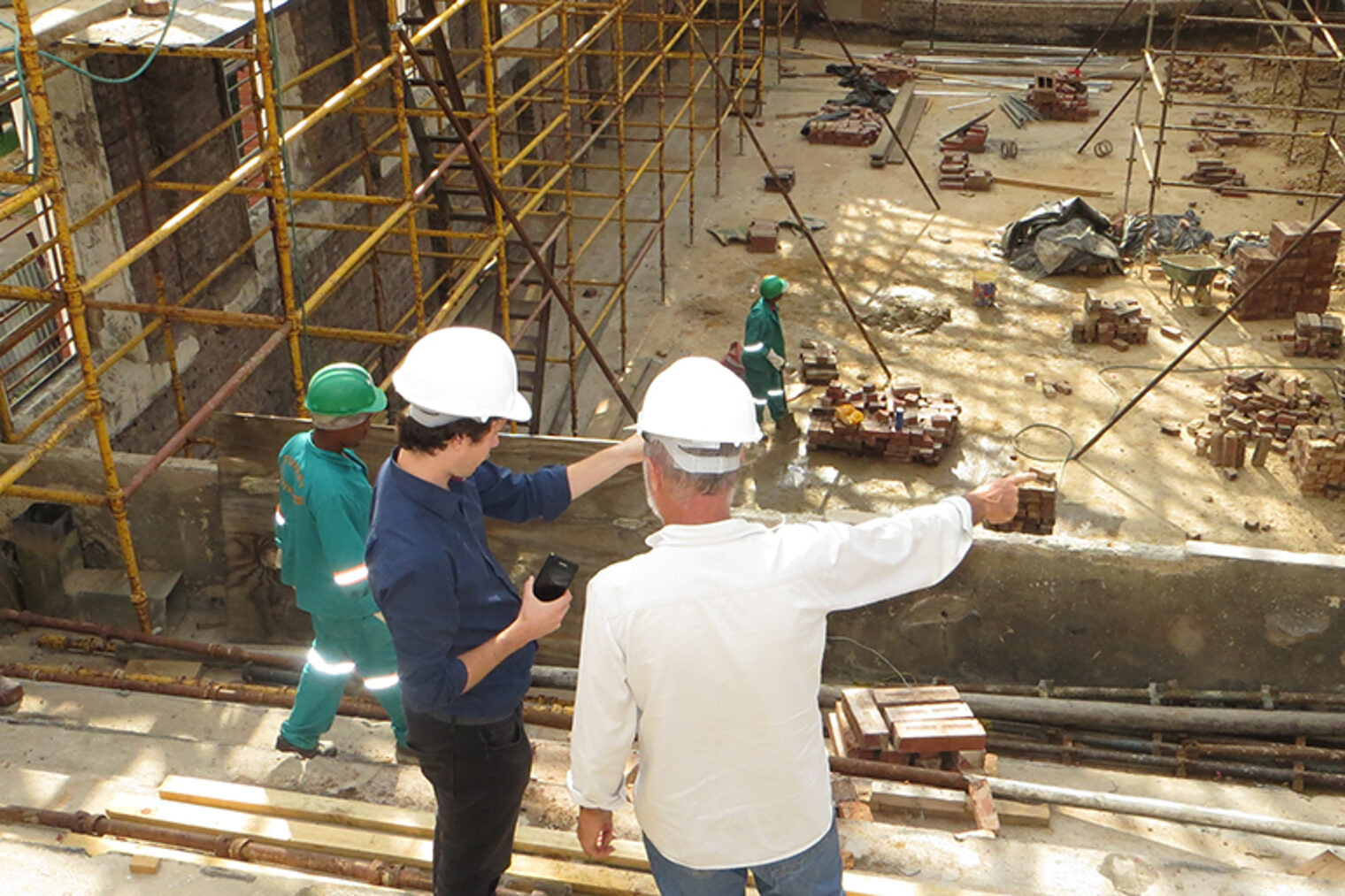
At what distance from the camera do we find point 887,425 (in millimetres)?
11227

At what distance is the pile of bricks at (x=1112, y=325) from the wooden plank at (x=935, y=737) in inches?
322

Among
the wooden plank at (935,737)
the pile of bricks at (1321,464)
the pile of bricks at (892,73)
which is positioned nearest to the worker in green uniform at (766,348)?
the pile of bricks at (1321,464)

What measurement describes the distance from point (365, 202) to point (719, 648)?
19.2 ft

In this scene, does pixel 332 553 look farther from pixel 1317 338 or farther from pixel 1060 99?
pixel 1060 99

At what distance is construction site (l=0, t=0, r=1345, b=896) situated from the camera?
5.08 m

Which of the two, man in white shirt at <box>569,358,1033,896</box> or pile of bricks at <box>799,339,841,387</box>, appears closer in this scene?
man in white shirt at <box>569,358,1033,896</box>

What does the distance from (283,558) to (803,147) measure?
15.7 meters

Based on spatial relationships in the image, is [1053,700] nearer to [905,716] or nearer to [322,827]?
[905,716]

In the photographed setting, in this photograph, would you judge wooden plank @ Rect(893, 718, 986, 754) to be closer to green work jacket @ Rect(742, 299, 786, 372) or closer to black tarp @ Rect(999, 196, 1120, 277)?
green work jacket @ Rect(742, 299, 786, 372)

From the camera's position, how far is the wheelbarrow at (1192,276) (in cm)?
1388

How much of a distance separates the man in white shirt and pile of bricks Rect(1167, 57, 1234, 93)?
65.1 ft

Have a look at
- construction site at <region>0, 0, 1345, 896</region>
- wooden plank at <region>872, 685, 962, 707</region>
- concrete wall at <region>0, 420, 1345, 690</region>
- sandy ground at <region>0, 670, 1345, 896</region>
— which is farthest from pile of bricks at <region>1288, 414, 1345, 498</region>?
wooden plank at <region>872, 685, 962, 707</region>

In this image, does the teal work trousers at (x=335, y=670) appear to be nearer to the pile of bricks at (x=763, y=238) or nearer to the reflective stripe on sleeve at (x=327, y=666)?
the reflective stripe on sleeve at (x=327, y=666)

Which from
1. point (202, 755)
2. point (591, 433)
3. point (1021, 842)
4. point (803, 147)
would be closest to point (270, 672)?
→ point (202, 755)
